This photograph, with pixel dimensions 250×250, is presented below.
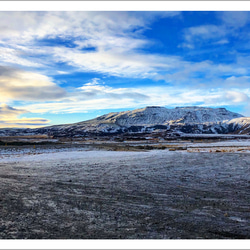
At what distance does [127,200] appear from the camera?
10.7 metres

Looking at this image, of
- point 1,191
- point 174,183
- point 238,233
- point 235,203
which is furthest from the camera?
point 174,183

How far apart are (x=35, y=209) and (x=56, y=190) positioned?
3.23 metres

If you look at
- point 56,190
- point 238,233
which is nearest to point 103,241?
point 238,233

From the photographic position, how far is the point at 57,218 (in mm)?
8453

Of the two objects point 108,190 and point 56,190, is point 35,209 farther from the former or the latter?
point 108,190

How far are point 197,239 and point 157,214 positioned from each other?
7.30 ft

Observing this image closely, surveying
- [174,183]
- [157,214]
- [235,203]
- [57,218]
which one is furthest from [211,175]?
[57,218]

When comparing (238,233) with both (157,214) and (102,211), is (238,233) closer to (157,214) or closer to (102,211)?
(157,214)

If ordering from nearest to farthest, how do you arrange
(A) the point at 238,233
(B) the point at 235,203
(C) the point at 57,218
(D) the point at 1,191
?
(A) the point at 238,233, (C) the point at 57,218, (B) the point at 235,203, (D) the point at 1,191

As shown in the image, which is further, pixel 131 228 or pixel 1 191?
pixel 1 191

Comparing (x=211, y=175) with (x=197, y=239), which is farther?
(x=211, y=175)

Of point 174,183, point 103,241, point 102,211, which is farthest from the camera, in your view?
point 174,183

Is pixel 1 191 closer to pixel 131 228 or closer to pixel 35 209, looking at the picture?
pixel 35 209

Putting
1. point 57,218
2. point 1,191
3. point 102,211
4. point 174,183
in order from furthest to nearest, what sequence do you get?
point 174,183 → point 1,191 → point 102,211 → point 57,218
